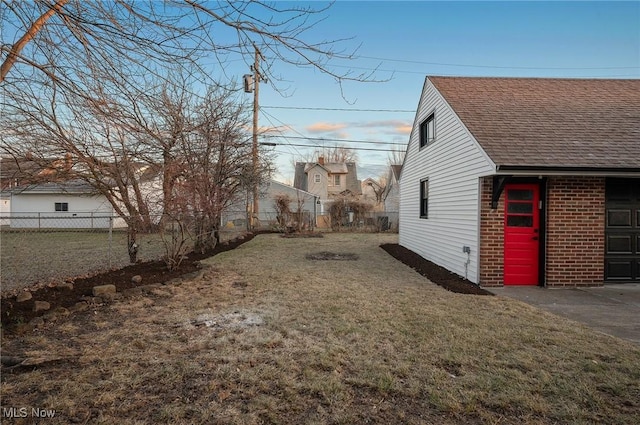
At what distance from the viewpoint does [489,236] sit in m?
7.86

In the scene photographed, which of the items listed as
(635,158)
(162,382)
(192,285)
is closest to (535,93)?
(635,158)

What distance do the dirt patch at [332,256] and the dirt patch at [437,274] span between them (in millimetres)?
1438

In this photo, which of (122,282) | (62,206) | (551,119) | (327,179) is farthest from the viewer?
(327,179)

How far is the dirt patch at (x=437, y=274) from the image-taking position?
737 cm

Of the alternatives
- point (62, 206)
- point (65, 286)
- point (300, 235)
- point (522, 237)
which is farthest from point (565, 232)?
point (62, 206)

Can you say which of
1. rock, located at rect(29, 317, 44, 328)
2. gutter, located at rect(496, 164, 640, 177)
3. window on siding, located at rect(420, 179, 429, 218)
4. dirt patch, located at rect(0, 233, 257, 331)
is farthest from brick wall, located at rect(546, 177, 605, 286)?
rock, located at rect(29, 317, 44, 328)

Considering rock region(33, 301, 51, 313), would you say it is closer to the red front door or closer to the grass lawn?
the grass lawn

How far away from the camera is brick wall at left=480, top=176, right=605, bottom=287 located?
7.85 metres

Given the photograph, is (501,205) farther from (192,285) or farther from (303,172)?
(303,172)

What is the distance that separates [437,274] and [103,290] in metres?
6.74

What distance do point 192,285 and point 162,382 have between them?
4259mm

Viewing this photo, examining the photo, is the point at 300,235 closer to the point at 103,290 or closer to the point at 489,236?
the point at 489,236

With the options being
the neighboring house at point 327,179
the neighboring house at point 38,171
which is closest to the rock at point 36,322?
the neighboring house at point 38,171

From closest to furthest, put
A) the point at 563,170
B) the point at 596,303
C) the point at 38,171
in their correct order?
the point at 596,303, the point at 563,170, the point at 38,171
